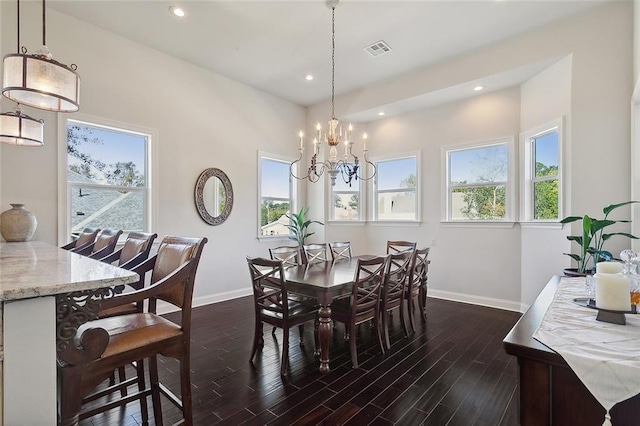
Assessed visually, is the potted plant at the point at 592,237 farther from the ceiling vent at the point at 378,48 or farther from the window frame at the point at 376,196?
the ceiling vent at the point at 378,48

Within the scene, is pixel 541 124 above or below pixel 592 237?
above

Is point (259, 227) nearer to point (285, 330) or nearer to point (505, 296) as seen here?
point (285, 330)

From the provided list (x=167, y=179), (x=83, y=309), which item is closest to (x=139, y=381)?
(x=83, y=309)

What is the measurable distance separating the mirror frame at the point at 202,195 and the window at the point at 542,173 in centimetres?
452

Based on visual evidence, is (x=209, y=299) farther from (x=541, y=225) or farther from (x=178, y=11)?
(x=541, y=225)

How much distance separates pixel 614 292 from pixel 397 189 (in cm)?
463

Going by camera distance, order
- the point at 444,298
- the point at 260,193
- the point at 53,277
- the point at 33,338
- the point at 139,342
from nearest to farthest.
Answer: the point at 33,338, the point at 53,277, the point at 139,342, the point at 444,298, the point at 260,193

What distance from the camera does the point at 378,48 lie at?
4250mm

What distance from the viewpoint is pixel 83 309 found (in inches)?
46.8

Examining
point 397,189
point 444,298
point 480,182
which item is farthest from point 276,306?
point 480,182

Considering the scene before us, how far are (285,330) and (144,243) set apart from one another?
1.35 m

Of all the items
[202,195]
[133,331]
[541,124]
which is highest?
[541,124]

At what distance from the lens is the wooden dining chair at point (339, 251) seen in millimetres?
4353

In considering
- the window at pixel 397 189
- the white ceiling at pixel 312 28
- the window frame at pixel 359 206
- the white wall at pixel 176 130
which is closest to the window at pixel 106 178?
the white wall at pixel 176 130
